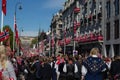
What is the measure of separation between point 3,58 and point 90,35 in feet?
178

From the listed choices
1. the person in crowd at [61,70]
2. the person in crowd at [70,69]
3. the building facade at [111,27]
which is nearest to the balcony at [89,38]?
the building facade at [111,27]

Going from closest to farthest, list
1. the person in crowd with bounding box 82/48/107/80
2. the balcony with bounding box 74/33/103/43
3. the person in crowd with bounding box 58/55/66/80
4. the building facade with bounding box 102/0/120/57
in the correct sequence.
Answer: the person in crowd with bounding box 82/48/107/80 < the person in crowd with bounding box 58/55/66/80 < the building facade with bounding box 102/0/120/57 < the balcony with bounding box 74/33/103/43

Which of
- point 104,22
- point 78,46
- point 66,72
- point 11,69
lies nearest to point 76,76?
point 66,72

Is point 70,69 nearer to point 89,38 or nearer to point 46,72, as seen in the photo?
point 46,72

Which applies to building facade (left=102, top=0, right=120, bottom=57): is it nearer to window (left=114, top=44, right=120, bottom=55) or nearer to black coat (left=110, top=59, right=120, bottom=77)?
window (left=114, top=44, right=120, bottom=55)

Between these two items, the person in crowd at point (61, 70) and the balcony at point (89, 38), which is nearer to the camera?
the person in crowd at point (61, 70)

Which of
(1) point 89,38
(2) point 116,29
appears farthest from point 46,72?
(1) point 89,38

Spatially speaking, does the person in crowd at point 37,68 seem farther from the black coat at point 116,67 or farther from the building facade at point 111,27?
the building facade at point 111,27

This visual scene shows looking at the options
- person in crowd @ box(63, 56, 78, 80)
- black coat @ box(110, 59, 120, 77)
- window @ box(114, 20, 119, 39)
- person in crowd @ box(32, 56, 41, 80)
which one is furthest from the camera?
window @ box(114, 20, 119, 39)

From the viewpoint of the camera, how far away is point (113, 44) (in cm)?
5131

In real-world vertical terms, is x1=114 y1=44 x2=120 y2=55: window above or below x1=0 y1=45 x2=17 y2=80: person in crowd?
below

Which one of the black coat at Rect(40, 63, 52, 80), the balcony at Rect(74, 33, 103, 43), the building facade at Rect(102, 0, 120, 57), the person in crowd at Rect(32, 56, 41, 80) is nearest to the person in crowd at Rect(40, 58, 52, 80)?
the black coat at Rect(40, 63, 52, 80)

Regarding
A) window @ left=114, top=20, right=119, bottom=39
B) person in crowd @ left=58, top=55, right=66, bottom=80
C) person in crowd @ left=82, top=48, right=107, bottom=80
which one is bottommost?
person in crowd @ left=58, top=55, right=66, bottom=80

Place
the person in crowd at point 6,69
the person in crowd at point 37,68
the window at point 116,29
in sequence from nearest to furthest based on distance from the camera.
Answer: the person in crowd at point 6,69 < the person in crowd at point 37,68 < the window at point 116,29
